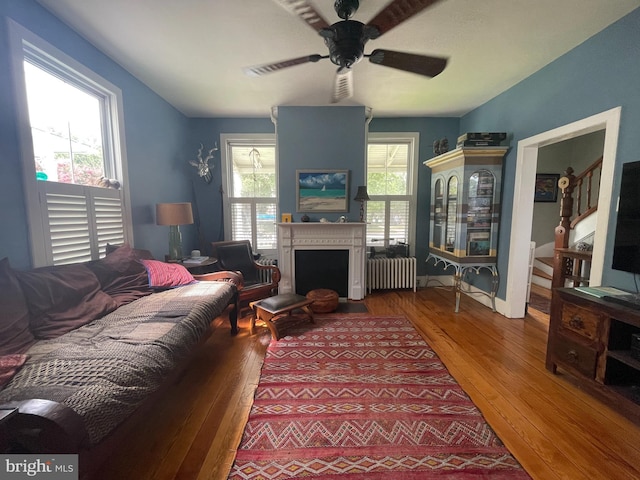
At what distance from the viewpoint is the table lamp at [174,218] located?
288 cm

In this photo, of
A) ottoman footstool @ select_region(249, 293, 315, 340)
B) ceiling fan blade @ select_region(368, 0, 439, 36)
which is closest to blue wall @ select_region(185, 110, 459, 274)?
ottoman footstool @ select_region(249, 293, 315, 340)

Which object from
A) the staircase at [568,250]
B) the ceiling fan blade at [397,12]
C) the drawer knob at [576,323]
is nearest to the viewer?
the ceiling fan blade at [397,12]

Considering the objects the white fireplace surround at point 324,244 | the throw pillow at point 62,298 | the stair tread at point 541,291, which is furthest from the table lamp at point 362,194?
the stair tread at point 541,291

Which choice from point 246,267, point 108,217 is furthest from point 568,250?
point 108,217

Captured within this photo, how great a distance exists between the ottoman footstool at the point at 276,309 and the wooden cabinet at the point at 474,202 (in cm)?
202

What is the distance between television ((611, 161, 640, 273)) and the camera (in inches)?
68.6

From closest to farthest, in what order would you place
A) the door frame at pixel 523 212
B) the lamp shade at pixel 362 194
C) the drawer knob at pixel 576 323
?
the drawer knob at pixel 576 323, the door frame at pixel 523 212, the lamp shade at pixel 362 194

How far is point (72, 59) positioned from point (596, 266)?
440 cm

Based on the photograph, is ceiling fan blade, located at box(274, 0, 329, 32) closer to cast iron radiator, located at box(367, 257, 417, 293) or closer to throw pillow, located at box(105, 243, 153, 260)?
throw pillow, located at box(105, 243, 153, 260)

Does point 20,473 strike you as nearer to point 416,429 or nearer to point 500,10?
point 416,429

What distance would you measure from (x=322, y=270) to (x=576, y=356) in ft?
8.53

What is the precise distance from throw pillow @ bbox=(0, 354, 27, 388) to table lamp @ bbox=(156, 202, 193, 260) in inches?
71.8

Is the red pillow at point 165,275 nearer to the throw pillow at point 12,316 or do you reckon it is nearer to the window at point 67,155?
the window at point 67,155

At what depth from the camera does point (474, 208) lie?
324 cm
